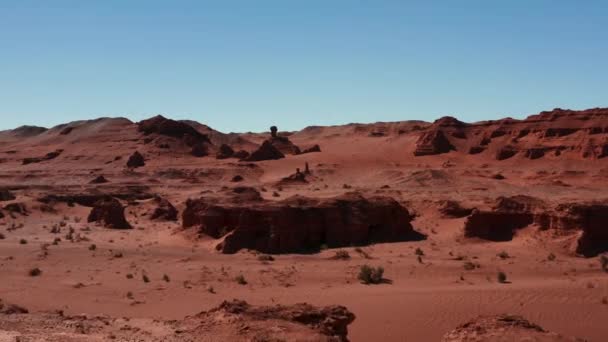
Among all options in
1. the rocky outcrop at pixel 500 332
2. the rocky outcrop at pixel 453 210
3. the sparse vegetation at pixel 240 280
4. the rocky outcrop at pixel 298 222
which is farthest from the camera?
the rocky outcrop at pixel 453 210

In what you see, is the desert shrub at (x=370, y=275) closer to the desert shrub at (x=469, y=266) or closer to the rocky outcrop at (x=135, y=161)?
the desert shrub at (x=469, y=266)

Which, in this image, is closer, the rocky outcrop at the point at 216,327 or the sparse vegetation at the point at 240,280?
the rocky outcrop at the point at 216,327

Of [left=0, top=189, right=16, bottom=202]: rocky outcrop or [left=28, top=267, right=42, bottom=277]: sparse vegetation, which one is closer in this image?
[left=28, top=267, right=42, bottom=277]: sparse vegetation

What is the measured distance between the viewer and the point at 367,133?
8875 cm

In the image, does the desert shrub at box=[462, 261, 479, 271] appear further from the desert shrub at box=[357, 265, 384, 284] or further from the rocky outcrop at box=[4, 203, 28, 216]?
the rocky outcrop at box=[4, 203, 28, 216]

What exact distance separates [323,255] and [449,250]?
13.6ft

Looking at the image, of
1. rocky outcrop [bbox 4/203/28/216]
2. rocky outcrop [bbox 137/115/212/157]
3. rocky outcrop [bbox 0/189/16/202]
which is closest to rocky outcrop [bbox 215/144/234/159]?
rocky outcrop [bbox 137/115/212/157]

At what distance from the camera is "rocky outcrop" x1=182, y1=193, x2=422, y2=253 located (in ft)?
Answer: 74.6

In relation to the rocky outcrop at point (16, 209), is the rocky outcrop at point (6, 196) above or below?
above

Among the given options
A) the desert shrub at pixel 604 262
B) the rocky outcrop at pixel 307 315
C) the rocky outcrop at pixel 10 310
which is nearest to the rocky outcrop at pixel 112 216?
the rocky outcrop at pixel 10 310

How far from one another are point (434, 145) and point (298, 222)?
3980 cm

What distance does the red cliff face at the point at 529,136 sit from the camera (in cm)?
5459

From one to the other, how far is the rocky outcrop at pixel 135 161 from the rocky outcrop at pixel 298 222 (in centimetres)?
3362

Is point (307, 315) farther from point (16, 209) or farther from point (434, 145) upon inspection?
point (434, 145)
